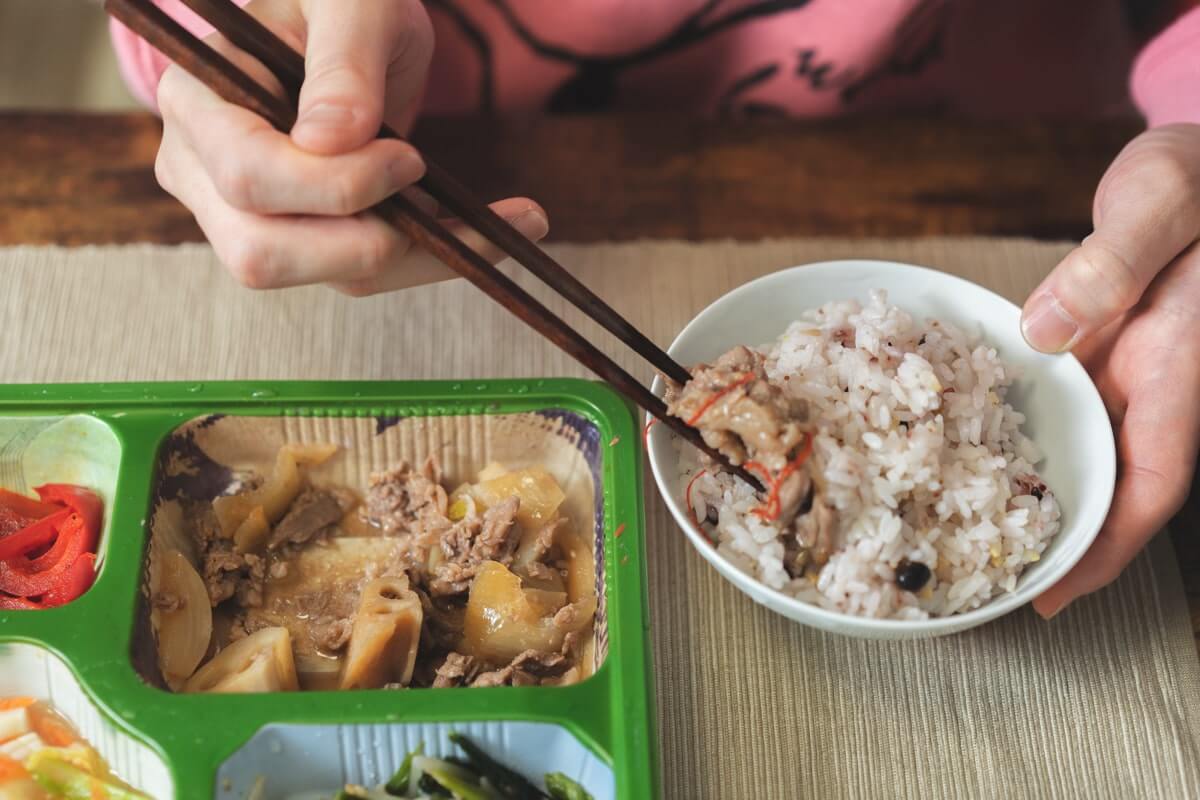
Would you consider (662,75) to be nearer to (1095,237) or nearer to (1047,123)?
(1047,123)

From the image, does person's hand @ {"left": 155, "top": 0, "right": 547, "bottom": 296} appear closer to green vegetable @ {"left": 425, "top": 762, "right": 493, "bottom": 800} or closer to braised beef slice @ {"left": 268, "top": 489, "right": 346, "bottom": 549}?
braised beef slice @ {"left": 268, "top": 489, "right": 346, "bottom": 549}

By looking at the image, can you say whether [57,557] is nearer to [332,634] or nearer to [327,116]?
[332,634]

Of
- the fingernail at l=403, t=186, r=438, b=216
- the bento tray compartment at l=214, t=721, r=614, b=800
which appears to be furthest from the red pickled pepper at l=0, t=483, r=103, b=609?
the fingernail at l=403, t=186, r=438, b=216

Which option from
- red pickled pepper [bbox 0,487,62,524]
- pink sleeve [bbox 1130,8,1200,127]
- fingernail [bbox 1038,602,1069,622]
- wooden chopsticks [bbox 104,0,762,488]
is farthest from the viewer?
pink sleeve [bbox 1130,8,1200,127]

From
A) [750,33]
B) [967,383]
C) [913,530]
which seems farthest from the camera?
[750,33]

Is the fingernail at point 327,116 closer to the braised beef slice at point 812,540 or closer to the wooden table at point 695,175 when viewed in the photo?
the braised beef slice at point 812,540

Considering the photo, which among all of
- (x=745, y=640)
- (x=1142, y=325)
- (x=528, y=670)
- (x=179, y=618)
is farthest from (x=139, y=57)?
(x=1142, y=325)

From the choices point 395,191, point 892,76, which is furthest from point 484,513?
point 892,76
